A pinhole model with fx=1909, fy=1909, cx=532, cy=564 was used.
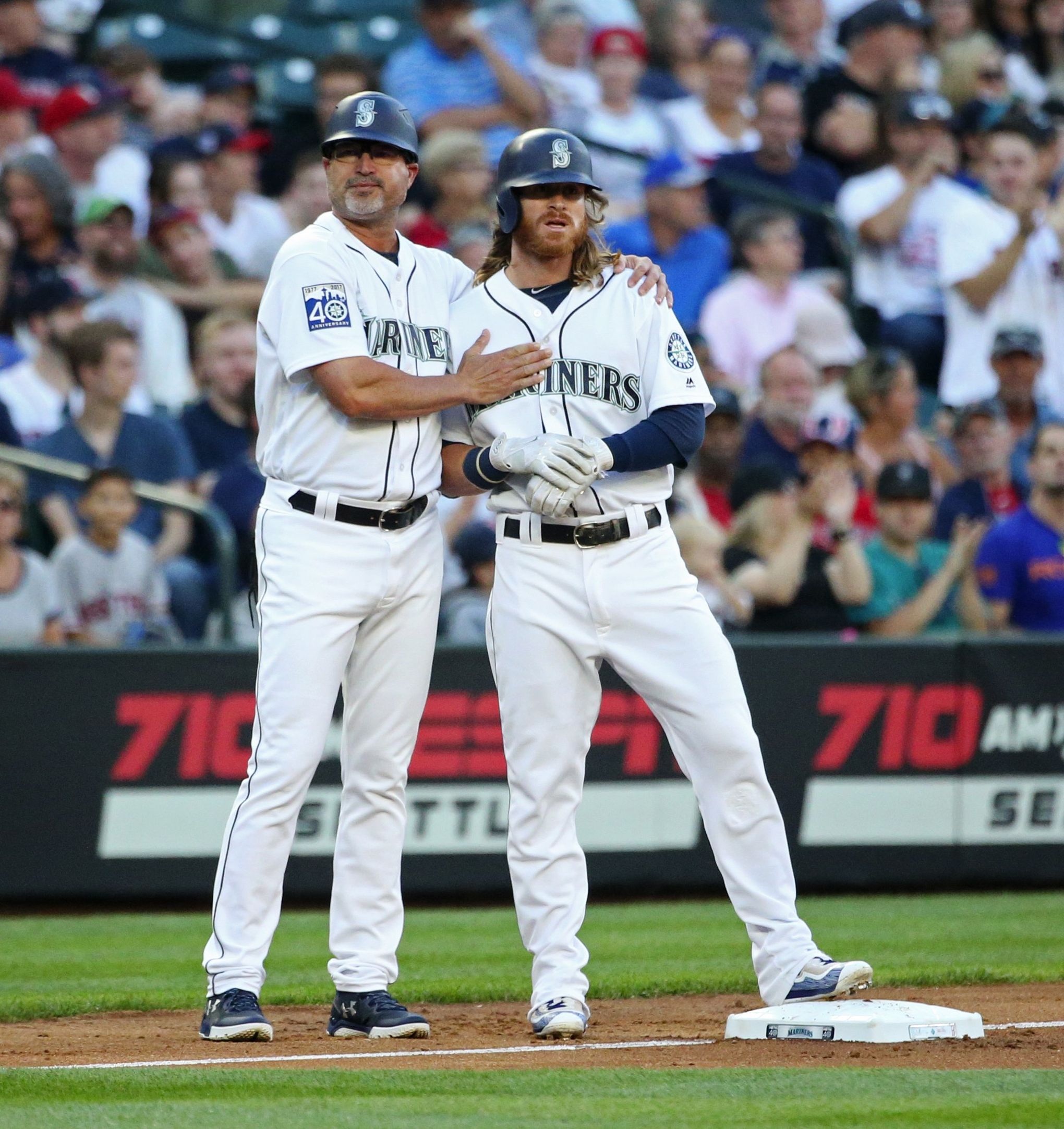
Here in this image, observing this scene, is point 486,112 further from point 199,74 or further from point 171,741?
point 171,741

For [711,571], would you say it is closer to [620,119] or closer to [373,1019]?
[373,1019]

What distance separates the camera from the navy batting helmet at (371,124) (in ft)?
16.3

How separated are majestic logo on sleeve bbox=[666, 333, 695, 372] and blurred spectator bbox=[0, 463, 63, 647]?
4.25 meters

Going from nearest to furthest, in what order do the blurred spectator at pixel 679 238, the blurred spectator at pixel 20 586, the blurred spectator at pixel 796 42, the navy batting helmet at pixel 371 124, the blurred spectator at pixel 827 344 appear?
1. the navy batting helmet at pixel 371 124
2. the blurred spectator at pixel 20 586
3. the blurred spectator at pixel 827 344
4. the blurred spectator at pixel 679 238
5. the blurred spectator at pixel 796 42

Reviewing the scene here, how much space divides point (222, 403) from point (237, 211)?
2.29m

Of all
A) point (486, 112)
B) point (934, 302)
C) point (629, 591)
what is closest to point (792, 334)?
point (934, 302)

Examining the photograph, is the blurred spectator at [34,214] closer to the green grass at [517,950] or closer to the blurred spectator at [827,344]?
the green grass at [517,950]

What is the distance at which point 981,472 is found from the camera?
10391mm

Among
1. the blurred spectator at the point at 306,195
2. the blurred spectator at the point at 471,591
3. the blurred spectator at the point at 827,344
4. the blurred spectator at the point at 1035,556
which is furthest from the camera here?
the blurred spectator at the point at 306,195

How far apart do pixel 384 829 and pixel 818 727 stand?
167 inches

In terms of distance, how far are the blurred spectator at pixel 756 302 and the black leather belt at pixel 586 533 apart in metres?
6.41

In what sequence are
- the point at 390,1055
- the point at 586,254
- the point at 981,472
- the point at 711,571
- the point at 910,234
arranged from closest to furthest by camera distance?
the point at 390,1055 → the point at 586,254 → the point at 711,571 → the point at 981,472 → the point at 910,234

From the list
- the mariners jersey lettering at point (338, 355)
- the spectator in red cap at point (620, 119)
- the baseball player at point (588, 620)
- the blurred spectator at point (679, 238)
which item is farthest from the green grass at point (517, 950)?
the spectator in red cap at point (620, 119)

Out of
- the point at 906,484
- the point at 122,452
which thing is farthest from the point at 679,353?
the point at 122,452
